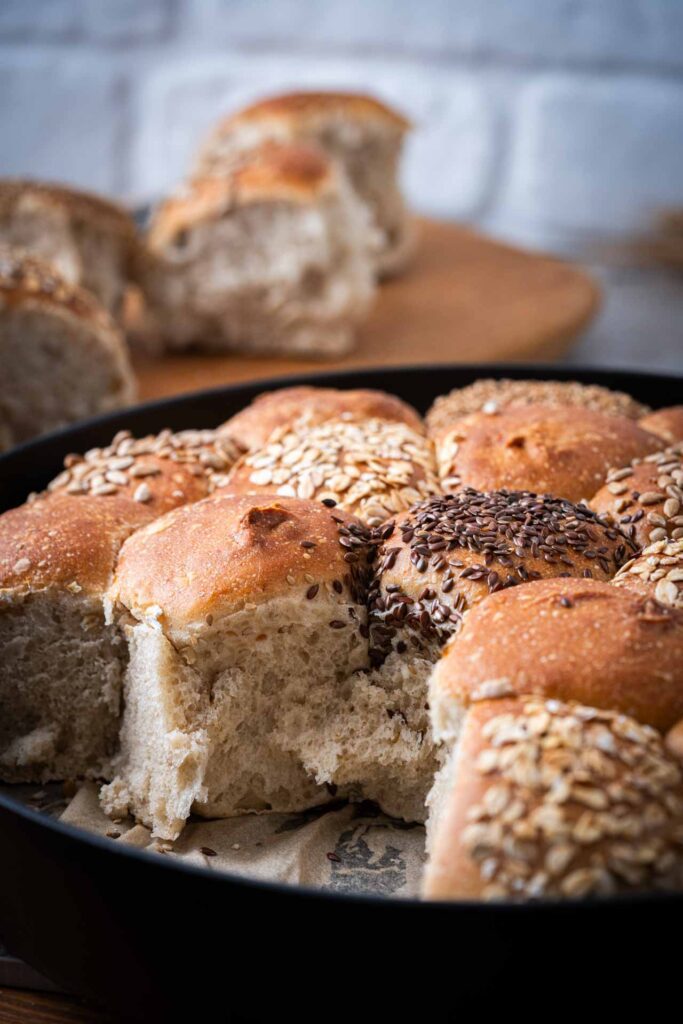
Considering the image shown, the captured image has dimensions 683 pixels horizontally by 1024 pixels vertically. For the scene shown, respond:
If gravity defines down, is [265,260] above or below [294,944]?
below

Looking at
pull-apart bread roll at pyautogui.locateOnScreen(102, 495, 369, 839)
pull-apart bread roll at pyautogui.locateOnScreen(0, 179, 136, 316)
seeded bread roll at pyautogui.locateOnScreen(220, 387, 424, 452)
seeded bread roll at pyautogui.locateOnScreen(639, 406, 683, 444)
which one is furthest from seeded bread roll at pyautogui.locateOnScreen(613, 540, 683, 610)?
pull-apart bread roll at pyautogui.locateOnScreen(0, 179, 136, 316)

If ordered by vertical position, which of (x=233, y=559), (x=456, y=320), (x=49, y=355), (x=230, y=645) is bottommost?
(x=456, y=320)

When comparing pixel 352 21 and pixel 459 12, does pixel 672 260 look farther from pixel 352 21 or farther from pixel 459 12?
pixel 352 21

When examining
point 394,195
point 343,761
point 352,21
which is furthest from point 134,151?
point 343,761

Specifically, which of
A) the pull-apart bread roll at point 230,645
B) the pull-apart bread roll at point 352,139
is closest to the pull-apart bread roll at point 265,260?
the pull-apart bread roll at point 352,139

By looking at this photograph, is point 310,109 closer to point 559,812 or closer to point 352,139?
point 352,139

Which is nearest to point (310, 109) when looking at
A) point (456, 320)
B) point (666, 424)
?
point (456, 320)
